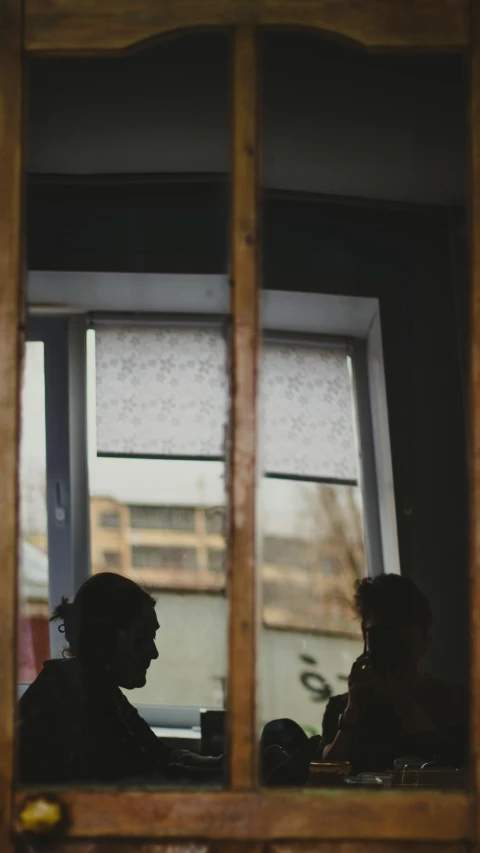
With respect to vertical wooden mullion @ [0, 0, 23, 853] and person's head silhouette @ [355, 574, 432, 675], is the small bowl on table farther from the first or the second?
vertical wooden mullion @ [0, 0, 23, 853]

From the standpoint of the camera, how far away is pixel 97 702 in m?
2.20

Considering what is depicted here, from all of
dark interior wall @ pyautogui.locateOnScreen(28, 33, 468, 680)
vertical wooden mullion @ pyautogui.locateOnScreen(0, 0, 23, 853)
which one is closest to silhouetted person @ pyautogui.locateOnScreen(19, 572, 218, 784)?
vertical wooden mullion @ pyautogui.locateOnScreen(0, 0, 23, 853)

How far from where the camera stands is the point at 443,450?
11.3 feet

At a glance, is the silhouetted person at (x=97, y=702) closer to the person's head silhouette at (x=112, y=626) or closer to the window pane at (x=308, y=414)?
the person's head silhouette at (x=112, y=626)

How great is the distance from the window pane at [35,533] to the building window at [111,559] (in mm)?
224

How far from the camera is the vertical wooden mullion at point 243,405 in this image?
3.94ft

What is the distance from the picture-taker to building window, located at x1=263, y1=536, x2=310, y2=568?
377 centimetres

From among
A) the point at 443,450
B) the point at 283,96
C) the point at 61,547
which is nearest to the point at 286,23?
the point at 283,96

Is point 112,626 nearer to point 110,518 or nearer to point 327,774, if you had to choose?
point 327,774

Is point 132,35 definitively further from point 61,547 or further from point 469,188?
point 61,547

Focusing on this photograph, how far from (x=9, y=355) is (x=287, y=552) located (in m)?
2.64

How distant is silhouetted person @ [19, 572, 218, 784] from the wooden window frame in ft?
0.70

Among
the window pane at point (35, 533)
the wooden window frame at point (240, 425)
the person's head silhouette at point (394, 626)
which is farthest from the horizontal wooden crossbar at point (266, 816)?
the window pane at point (35, 533)

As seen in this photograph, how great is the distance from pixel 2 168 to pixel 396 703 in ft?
6.75
